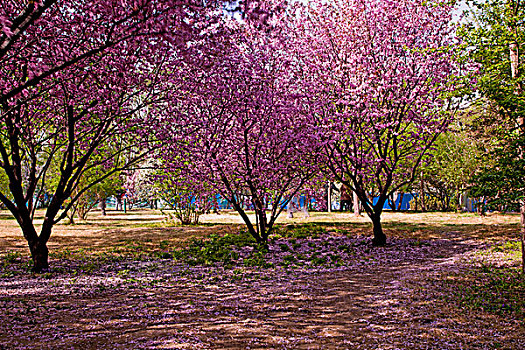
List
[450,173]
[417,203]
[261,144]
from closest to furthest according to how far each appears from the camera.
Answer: [261,144] → [450,173] → [417,203]

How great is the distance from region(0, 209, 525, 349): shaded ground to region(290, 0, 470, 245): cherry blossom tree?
14.9 ft

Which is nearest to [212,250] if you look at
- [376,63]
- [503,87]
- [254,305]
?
[254,305]

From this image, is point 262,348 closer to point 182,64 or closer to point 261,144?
point 182,64

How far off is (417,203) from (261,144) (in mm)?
37469

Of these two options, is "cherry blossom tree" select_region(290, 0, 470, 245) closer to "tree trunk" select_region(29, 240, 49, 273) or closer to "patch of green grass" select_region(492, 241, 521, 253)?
"patch of green grass" select_region(492, 241, 521, 253)

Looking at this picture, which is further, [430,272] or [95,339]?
[430,272]

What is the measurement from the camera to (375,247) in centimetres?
1405

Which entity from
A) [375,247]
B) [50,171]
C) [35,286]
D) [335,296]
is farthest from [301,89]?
[50,171]

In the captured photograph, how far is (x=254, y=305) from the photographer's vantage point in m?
6.73

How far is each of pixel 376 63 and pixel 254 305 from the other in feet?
32.3

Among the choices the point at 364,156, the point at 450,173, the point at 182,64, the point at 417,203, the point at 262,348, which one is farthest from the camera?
the point at 417,203

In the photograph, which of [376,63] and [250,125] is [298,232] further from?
[376,63]

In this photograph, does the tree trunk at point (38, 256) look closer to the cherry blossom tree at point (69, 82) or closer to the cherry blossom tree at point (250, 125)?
the cherry blossom tree at point (69, 82)

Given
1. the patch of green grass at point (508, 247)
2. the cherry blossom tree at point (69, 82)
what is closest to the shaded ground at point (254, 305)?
the patch of green grass at point (508, 247)
